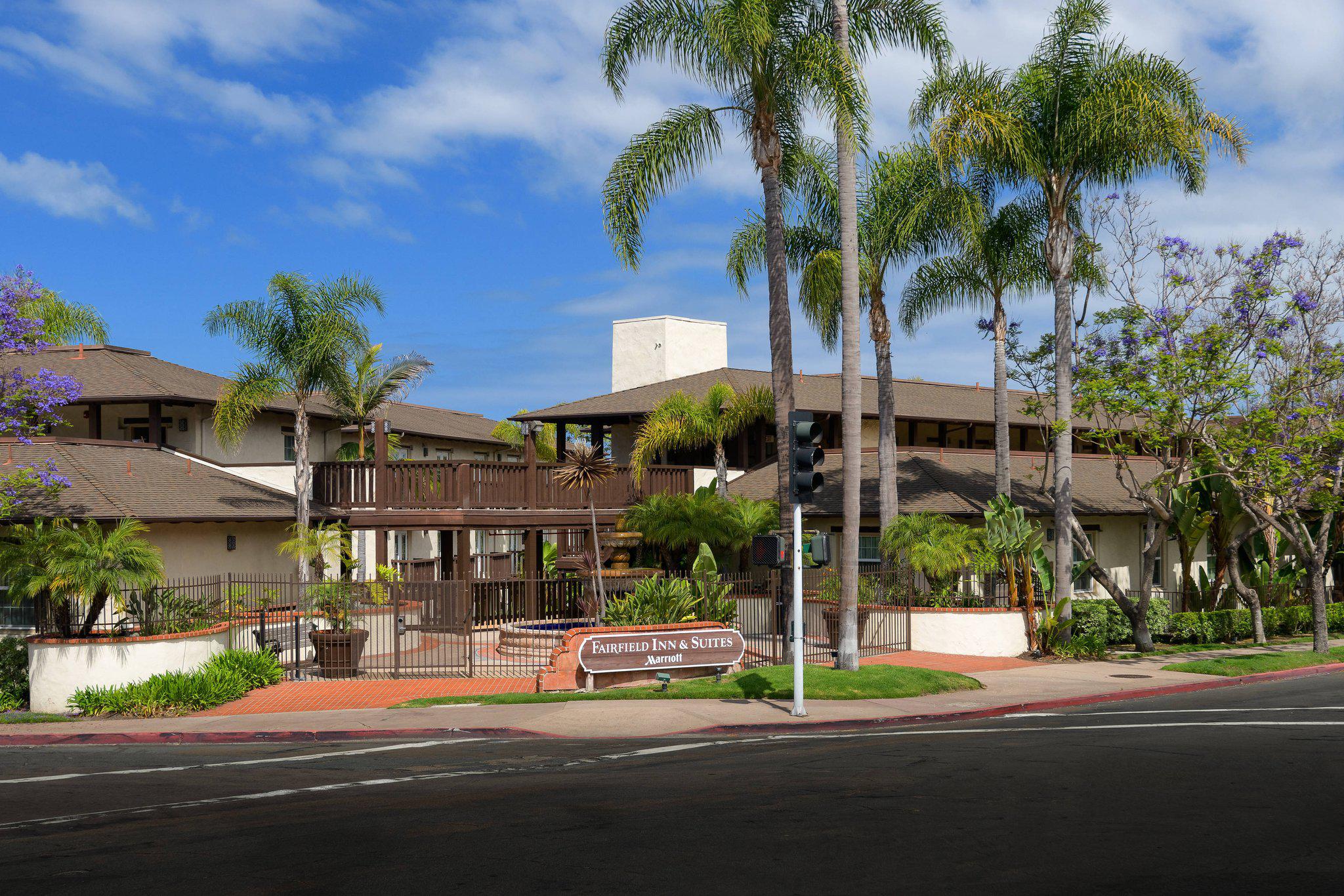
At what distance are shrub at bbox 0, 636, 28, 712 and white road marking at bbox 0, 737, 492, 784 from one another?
7.73 meters

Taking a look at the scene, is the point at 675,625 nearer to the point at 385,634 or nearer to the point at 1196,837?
the point at 385,634

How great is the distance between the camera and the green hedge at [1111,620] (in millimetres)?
26297

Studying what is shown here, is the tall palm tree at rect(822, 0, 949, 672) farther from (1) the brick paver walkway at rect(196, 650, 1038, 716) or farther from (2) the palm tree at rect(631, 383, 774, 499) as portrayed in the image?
(2) the palm tree at rect(631, 383, 774, 499)

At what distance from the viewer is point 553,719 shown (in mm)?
16203

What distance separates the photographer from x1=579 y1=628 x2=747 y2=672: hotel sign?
19.4 metres

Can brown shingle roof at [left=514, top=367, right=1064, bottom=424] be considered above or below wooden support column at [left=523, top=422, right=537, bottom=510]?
above

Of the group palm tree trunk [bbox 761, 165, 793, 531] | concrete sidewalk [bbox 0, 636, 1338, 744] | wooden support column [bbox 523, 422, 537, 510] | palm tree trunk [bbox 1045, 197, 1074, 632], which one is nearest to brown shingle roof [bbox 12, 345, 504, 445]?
wooden support column [bbox 523, 422, 537, 510]

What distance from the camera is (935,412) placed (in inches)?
1401

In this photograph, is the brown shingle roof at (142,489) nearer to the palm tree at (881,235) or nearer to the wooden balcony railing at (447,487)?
the wooden balcony railing at (447,487)

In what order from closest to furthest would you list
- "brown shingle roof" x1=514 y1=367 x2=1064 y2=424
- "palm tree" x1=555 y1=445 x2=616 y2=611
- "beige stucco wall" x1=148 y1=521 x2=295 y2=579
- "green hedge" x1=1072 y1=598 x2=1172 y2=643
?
"beige stucco wall" x1=148 y1=521 x2=295 y2=579, "green hedge" x1=1072 y1=598 x2=1172 y2=643, "palm tree" x1=555 y1=445 x2=616 y2=611, "brown shingle roof" x1=514 y1=367 x2=1064 y2=424

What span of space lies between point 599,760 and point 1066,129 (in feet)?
60.3

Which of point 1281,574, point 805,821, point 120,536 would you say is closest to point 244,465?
point 120,536

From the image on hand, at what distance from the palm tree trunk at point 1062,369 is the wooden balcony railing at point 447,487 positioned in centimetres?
1073

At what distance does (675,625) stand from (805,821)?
11114 mm
